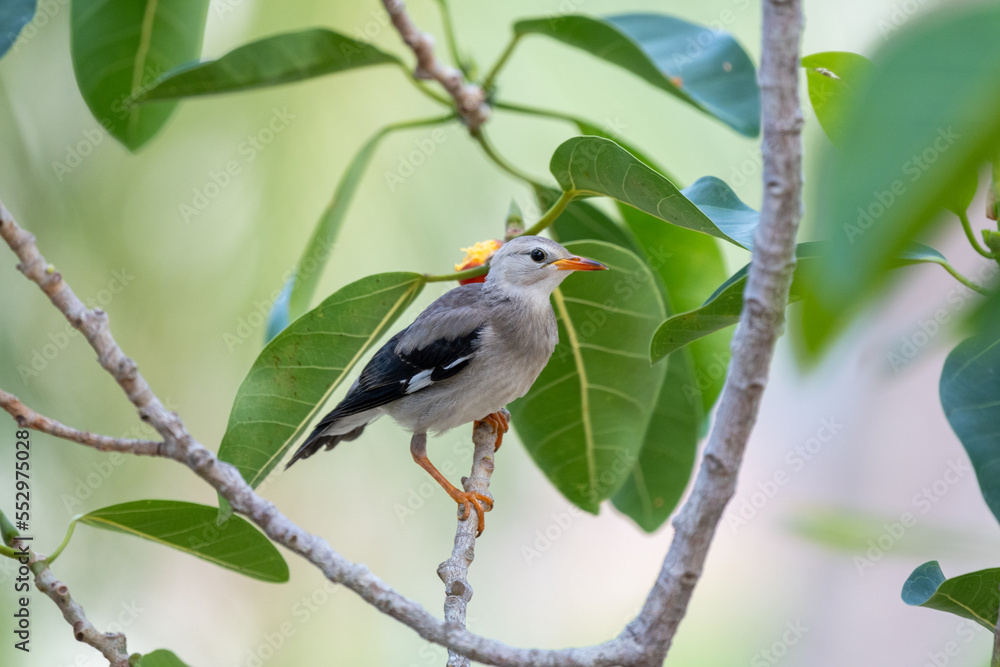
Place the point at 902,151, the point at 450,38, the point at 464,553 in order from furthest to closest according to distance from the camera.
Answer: the point at 450,38
the point at 464,553
the point at 902,151

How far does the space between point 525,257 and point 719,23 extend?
167 cm

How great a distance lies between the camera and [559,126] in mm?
3770

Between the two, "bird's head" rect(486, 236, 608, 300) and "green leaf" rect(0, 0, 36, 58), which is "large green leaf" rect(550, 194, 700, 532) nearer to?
"bird's head" rect(486, 236, 608, 300)

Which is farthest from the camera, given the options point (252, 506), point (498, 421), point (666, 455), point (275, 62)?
point (498, 421)

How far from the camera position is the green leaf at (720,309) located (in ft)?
4.37

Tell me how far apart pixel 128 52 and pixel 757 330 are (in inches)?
91.9

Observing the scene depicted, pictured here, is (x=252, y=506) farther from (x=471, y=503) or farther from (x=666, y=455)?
(x=666, y=455)

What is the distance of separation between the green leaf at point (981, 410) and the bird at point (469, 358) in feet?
→ 3.55

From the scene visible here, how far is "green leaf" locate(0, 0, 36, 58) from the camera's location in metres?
1.95

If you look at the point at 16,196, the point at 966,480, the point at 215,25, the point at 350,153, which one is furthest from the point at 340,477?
the point at 966,480

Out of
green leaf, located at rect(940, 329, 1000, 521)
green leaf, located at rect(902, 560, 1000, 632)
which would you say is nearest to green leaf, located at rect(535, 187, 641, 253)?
green leaf, located at rect(940, 329, 1000, 521)

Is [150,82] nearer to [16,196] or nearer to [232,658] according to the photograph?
[16,196]

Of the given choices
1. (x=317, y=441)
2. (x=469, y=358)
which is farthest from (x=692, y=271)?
(x=317, y=441)

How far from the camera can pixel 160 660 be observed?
1.56 meters
